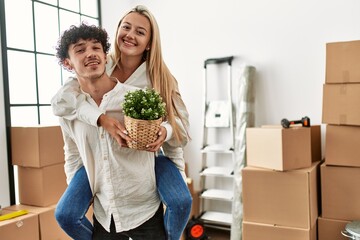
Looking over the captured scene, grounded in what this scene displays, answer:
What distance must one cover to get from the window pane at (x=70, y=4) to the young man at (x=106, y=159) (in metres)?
2.21

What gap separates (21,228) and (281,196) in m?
1.73

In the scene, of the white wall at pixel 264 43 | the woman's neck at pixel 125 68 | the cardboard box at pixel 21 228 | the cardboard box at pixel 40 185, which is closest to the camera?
the woman's neck at pixel 125 68

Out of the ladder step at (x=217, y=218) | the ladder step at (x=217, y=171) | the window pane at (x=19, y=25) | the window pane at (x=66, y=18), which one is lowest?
the ladder step at (x=217, y=218)

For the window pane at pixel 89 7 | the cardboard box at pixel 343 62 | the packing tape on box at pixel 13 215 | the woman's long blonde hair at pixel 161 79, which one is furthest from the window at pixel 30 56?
the cardboard box at pixel 343 62

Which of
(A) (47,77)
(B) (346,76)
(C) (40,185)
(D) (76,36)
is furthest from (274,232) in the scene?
(A) (47,77)

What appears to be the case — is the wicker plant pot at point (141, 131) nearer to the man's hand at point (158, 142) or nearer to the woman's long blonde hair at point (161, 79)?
the man's hand at point (158, 142)

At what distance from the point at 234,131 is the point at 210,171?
0.44 m

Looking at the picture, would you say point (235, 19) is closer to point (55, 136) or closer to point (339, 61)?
point (339, 61)

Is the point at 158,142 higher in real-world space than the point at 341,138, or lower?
higher

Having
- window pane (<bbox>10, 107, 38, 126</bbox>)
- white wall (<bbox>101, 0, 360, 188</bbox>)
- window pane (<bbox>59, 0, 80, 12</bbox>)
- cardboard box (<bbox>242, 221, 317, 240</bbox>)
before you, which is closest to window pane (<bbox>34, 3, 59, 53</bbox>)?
window pane (<bbox>59, 0, 80, 12</bbox>)

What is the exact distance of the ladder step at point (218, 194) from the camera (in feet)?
10.3

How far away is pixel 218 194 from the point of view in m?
3.22

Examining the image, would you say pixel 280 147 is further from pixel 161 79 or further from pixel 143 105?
pixel 143 105

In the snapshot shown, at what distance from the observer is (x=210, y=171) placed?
3270mm
